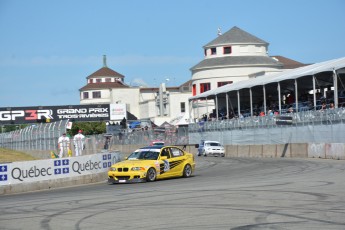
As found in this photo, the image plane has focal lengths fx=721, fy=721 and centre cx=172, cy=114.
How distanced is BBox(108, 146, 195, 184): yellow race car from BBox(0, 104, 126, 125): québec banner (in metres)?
53.1

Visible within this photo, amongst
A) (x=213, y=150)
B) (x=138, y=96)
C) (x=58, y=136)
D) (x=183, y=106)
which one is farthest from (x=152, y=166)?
(x=138, y=96)

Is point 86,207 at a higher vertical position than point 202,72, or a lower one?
lower

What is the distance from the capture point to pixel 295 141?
4688 cm

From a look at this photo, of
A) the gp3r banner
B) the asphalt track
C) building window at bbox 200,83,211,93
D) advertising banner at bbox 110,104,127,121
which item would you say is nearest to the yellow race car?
the asphalt track

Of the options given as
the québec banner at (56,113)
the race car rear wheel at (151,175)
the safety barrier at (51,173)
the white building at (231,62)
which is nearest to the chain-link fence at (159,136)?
the québec banner at (56,113)

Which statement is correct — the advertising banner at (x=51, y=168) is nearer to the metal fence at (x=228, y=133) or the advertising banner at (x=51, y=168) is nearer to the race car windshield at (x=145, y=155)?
the race car windshield at (x=145, y=155)

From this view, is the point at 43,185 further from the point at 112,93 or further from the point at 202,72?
the point at 112,93

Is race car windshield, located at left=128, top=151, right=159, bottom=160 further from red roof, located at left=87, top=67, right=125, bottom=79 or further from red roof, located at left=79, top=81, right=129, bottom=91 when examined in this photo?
red roof, located at left=87, top=67, right=125, bottom=79

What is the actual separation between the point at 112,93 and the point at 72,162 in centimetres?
10376

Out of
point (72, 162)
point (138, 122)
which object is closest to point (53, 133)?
point (72, 162)

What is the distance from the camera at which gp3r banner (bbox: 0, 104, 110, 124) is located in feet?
262

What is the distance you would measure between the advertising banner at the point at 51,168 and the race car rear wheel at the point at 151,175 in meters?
3.11

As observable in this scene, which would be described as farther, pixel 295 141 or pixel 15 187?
pixel 295 141

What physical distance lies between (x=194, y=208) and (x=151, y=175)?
10.7 meters
